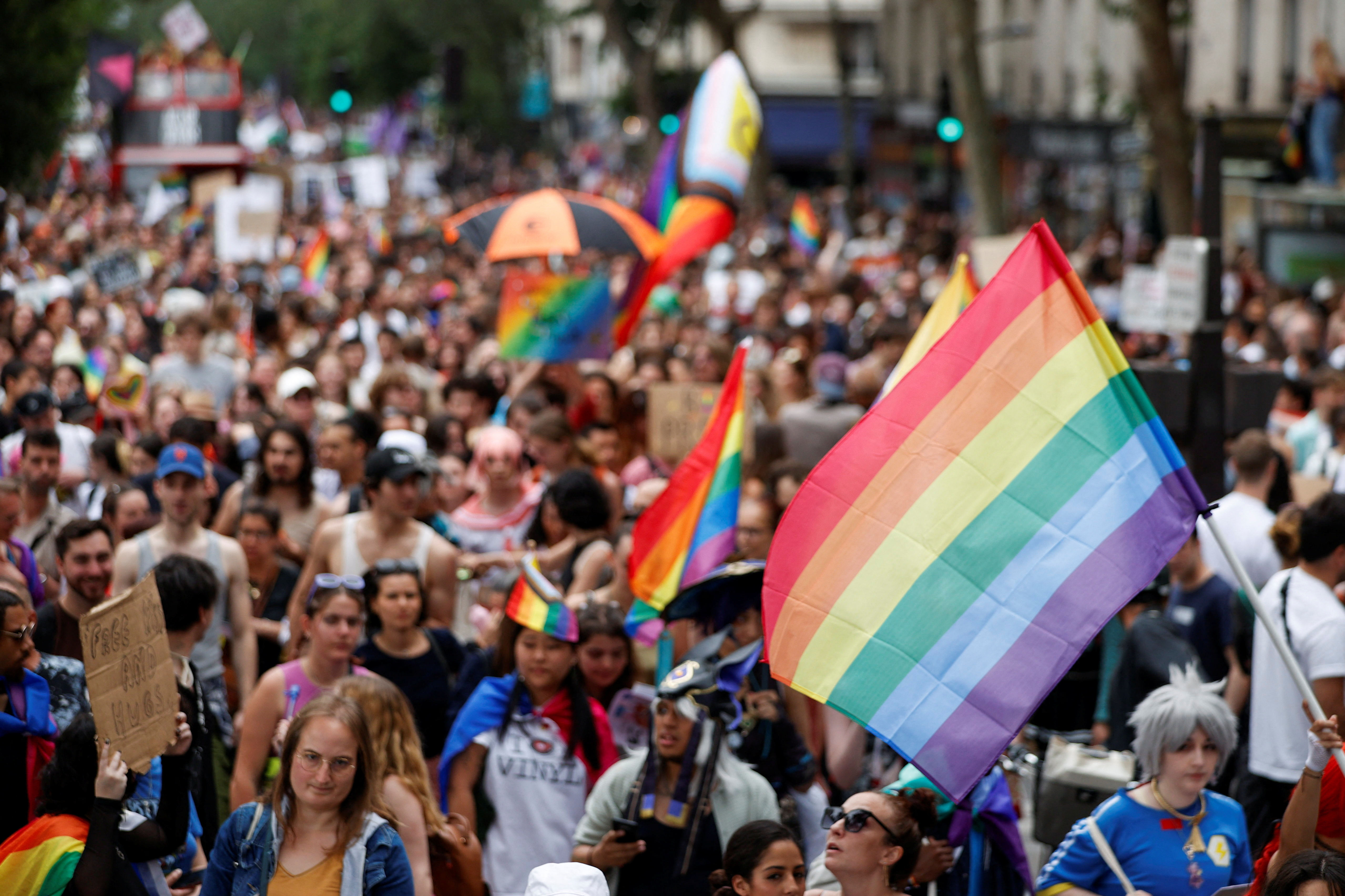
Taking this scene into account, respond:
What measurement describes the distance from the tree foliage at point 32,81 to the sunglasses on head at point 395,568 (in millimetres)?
15667

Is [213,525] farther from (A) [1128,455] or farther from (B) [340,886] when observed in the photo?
(A) [1128,455]

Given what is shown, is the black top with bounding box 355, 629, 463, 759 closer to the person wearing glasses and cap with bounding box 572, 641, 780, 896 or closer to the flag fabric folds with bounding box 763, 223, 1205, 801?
the person wearing glasses and cap with bounding box 572, 641, 780, 896

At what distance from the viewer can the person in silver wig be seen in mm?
4375

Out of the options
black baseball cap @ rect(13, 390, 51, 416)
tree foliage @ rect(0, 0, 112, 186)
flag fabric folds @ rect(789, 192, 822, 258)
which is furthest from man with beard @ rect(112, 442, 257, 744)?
flag fabric folds @ rect(789, 192, 822, 258)

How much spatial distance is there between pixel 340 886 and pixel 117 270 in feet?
40.7

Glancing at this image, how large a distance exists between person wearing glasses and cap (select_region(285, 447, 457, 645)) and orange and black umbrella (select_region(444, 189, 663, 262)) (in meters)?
4.79

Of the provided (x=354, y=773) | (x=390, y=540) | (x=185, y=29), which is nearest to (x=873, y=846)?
(x=354, y=773)

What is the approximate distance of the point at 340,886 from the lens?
13.3 feet

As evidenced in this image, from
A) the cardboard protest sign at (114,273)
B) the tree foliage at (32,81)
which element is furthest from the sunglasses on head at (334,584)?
the tree foliage at (32,81)

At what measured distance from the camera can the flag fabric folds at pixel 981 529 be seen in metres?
4.02

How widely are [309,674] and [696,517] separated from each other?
1449 mm

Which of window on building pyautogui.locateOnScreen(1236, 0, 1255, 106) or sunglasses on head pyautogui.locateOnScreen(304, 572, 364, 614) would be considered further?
window on building pyautogui.locateOnScreen(1236, 0, 1255, 106)

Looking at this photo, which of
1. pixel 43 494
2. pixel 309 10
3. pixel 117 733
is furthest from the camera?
pixel 309 10

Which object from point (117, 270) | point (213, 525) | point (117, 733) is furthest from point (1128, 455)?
point (117, 270)
